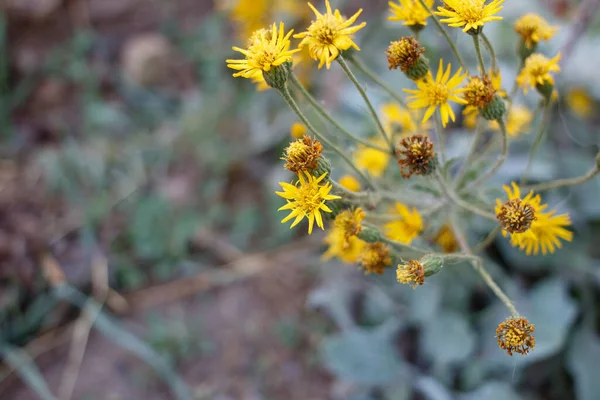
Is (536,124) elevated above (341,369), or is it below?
above

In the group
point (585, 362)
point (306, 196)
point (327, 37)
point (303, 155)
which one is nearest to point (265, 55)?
point (327, 37)

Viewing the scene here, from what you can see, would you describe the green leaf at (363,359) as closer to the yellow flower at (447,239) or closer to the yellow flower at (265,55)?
the yellow flower at (447,239)

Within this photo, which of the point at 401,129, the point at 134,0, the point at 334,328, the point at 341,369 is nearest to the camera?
the point at 401,129

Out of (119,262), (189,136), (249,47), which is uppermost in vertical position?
(249,47)

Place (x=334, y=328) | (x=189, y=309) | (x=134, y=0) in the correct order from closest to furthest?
1. (x=334, y=328)
2. (x=189, y=309)
3. (x=134, y=0)

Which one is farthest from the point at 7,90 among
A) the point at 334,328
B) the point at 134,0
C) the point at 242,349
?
the point at 334,328

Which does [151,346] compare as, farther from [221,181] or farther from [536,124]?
[536,124]
